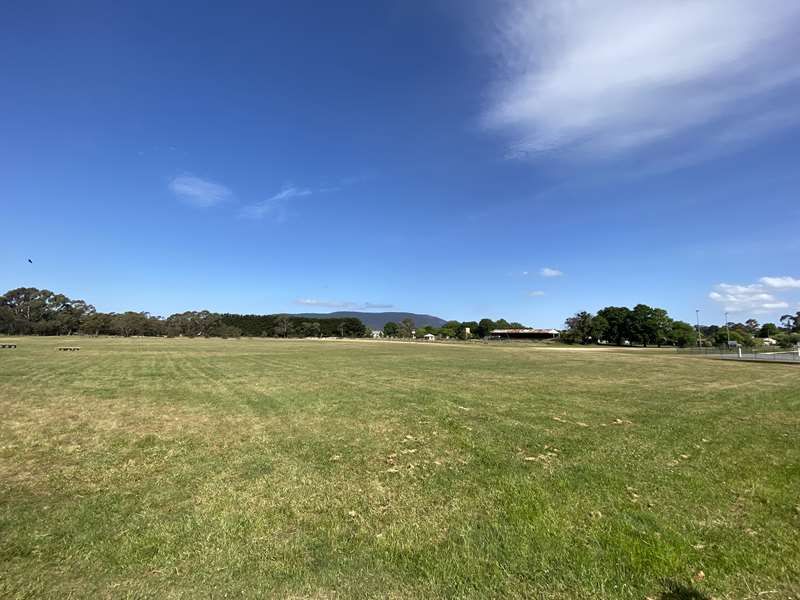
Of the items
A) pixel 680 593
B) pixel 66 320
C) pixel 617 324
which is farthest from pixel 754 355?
pixel 66 320

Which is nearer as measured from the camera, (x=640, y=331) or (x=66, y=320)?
(x=640, y=331)

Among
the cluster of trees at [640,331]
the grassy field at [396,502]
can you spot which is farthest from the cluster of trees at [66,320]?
the grassy field at [396,502]

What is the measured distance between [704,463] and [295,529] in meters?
7.82

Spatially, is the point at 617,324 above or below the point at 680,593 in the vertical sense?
above

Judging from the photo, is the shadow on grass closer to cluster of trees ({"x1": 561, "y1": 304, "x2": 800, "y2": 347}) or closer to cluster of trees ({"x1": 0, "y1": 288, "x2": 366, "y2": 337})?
cluster of trees ({"x1": 561, "y1": 304, "x2": 800, "y2": 347})

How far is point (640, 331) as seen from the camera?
127m

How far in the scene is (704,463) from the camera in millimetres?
8523

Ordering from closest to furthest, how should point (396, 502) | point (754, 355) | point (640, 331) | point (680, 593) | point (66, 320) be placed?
1. point (680, 593)
2. point (396, 502)
3. point (754, 355)
4. point (640, 331)
5. point (66, 320)

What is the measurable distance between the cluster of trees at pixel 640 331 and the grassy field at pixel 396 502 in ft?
409

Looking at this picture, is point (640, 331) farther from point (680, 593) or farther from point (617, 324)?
point (680, 593)

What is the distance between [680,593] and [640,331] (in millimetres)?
139879

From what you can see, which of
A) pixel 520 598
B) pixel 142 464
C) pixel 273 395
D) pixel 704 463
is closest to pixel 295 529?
pixel 520 598

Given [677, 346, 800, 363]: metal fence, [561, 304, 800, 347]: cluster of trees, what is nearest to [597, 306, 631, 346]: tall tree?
[561, 304, 800, 347]: cluster of trees

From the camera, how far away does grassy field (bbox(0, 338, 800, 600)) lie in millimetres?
4539
